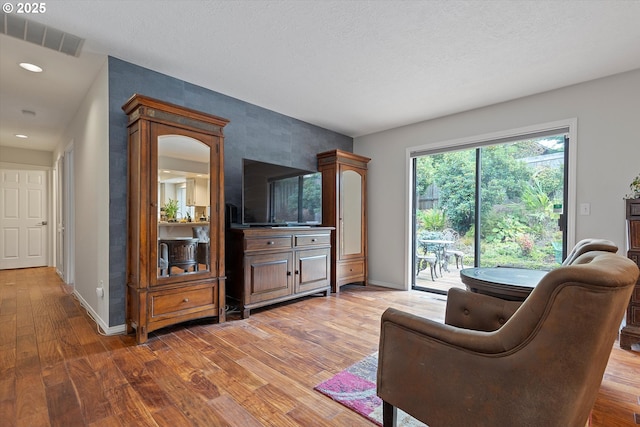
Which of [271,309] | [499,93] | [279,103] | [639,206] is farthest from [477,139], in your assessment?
[271,309]

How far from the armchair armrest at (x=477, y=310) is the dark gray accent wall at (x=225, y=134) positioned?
97.4 inches

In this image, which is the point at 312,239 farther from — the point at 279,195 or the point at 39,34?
the point at 39,34

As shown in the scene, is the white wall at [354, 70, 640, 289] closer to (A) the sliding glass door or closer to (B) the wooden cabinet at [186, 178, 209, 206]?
(A) the sliding glass door

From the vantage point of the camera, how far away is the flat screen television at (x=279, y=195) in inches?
125

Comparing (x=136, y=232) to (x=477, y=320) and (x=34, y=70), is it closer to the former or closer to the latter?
(x=34, y=70)

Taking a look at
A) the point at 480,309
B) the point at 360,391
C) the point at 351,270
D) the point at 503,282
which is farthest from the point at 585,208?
the point at 360,391

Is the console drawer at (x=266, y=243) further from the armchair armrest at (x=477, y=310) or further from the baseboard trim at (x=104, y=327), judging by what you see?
the armchair armrest at (x=477, y=310)

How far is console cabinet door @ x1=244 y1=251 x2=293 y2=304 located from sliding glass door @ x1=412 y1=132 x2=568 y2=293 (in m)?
1.98

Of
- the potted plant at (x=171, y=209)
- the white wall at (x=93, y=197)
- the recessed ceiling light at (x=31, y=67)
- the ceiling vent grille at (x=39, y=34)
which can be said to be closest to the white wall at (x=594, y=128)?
the potted plant at (x=171, y=209)

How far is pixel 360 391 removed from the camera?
5.58 feet

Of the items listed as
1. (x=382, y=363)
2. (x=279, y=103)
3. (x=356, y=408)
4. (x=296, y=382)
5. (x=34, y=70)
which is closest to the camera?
(x=382, y=363)

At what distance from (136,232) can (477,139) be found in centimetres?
374

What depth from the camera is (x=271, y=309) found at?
3.26 metres

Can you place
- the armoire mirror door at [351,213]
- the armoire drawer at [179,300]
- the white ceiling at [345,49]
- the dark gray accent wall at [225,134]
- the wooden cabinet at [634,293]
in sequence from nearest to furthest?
the white ceiling at [345,49] < the wooden cabinet at [634,293] < the armoire drawer at [179,300] < the dark gray accent wall at [225,134] < the armoire mirror door at [351,213]
